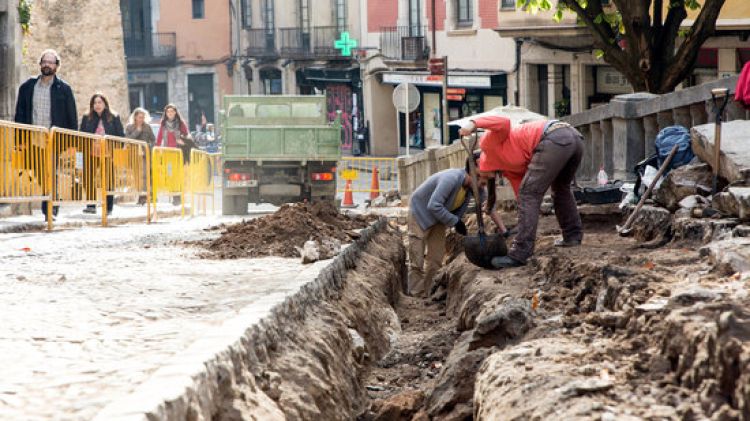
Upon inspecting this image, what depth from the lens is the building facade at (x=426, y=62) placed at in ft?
123

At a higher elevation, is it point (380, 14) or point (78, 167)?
point (380, 14)

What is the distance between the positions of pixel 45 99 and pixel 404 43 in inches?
1103

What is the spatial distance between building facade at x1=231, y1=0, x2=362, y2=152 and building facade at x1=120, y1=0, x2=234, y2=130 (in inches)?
42.2

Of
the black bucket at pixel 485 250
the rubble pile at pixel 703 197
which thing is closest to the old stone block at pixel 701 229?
the rubble pile at pixel 703 197

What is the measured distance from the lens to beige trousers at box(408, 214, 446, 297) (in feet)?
44.8

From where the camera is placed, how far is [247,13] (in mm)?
58938

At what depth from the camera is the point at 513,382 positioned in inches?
247

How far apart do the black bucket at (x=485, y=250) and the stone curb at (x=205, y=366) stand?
301cm

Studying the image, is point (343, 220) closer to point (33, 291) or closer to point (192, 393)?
point (33, 291)

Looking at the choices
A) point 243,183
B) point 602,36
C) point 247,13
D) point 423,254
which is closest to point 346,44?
point 247,13

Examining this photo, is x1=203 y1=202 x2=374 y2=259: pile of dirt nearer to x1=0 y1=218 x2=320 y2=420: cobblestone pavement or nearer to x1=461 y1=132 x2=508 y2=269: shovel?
x1=0 y1=218 x2=320 y2=420: cobblestone pavement

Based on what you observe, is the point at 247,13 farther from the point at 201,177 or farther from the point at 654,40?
the point at 654,40

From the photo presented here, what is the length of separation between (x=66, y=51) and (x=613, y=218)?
21.2 meters

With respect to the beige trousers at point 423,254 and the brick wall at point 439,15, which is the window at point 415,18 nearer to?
the brick wall at point 439,15
